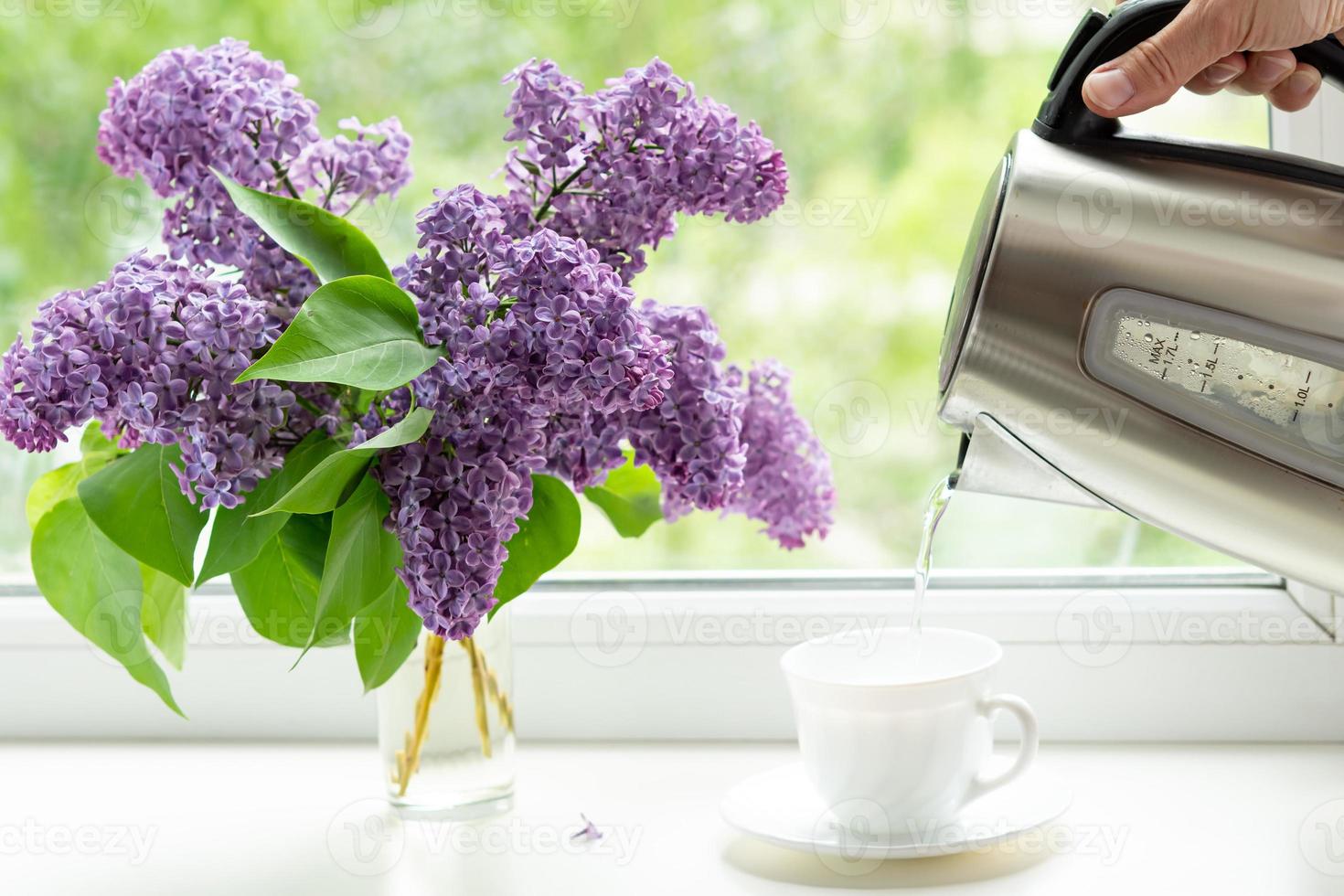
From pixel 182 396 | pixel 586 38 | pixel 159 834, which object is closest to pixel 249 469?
pixel 182 396

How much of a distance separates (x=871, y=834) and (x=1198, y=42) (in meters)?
0.44

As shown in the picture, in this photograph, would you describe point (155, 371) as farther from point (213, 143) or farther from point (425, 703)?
point (425, 703)

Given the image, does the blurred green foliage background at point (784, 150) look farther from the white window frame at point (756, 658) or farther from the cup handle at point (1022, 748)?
the cup handle at point (1022, 748)

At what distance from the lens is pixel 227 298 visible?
578 millimetres

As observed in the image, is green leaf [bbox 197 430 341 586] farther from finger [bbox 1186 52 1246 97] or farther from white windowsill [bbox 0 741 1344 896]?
finger [bbox 1186 52 1246 97]

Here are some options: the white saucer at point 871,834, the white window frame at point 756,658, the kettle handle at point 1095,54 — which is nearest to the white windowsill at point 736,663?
the white window frame at point 756,658

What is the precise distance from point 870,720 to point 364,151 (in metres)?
0.42

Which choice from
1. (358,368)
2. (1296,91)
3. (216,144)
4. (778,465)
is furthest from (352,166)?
(1296,91)

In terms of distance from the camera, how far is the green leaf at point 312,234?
0.60m

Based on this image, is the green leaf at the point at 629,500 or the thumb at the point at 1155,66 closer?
the thumb at the point at 1155,66

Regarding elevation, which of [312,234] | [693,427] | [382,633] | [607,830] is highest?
[312,234]

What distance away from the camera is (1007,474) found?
634 millimetres

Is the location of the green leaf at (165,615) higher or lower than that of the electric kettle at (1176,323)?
lower

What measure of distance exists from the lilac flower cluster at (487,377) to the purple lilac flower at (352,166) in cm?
10
